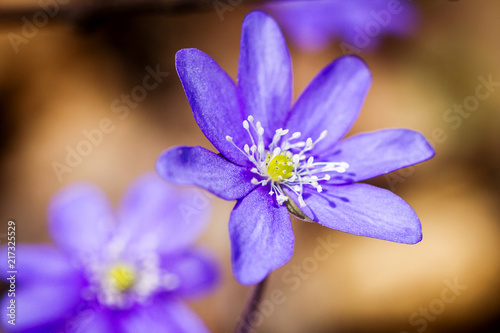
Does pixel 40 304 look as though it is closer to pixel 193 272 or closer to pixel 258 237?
pixel 193 272

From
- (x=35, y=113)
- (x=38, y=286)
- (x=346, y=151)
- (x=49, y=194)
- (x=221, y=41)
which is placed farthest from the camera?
(x=221, y=41)

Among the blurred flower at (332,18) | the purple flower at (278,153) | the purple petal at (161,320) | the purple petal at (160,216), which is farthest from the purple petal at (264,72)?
the blurred flower at (332,18)

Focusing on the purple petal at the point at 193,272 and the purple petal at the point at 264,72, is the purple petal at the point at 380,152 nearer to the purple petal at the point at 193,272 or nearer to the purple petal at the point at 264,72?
the purple petal at the point at 264,72

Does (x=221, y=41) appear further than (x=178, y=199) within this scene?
Yes

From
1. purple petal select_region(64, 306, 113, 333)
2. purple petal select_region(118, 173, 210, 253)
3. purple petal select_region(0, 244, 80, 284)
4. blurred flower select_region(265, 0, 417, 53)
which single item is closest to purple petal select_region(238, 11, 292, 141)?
purple petal select_region(118, 173, 210, 253)

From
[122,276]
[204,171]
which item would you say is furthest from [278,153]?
[122,276]

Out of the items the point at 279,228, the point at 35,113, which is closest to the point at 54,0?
the point at 35,113

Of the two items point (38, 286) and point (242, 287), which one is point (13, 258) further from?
point (242, 287)
